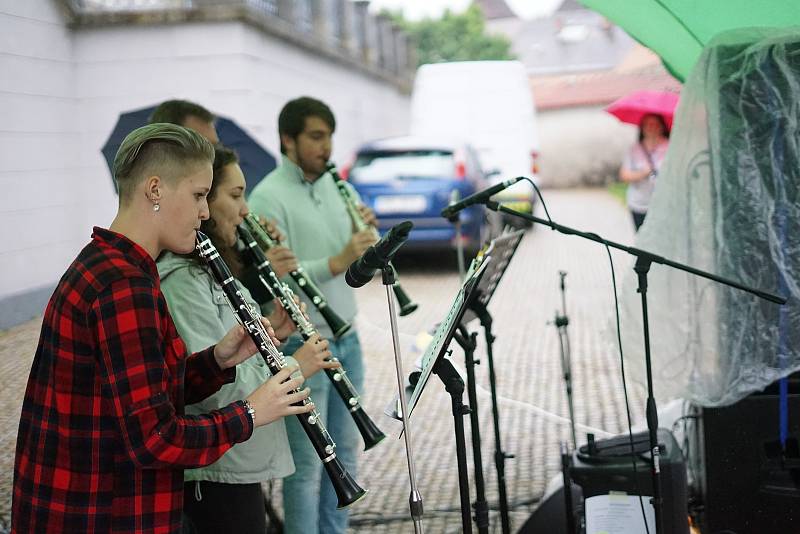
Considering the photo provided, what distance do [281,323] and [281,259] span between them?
1.10ft

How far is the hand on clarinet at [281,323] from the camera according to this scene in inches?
105

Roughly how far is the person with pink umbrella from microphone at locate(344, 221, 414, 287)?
16.2 feet

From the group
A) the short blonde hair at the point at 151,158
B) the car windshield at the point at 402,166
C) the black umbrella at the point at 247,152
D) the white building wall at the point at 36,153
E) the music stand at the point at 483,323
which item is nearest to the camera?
the short blonde hair at the point at 151,158

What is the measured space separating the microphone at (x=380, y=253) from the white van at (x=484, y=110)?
37.9ft

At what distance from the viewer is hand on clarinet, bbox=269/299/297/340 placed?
2.68 meters

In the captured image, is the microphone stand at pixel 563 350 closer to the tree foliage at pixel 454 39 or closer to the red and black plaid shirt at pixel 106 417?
the red and black plaid shirt at pixel 106 417

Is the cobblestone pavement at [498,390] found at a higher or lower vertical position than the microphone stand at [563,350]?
lower

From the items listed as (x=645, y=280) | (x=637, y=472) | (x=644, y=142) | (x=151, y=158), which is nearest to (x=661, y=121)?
(x=644, y=142)

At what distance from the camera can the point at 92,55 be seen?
368 centimetres

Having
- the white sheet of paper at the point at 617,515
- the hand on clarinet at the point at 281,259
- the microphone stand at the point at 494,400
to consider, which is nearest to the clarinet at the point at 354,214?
the microphone stand at the point at 494,400

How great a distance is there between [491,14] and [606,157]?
153 ft

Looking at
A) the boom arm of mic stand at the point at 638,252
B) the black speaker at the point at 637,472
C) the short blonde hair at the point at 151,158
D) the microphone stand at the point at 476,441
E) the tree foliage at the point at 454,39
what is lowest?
the black speaker at the point at 637,472

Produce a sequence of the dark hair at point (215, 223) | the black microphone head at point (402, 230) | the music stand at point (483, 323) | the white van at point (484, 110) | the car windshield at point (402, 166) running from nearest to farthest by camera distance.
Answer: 1. the black microphone head at point (402, 230)
2. the dark hair at point (215, 223)
3. the music stand at point (483, 323)
4. the car windshield at point (402, 166)
5. the white van at point (484, 110)

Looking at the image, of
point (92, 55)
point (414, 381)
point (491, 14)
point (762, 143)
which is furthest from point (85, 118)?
point (491, 14)
